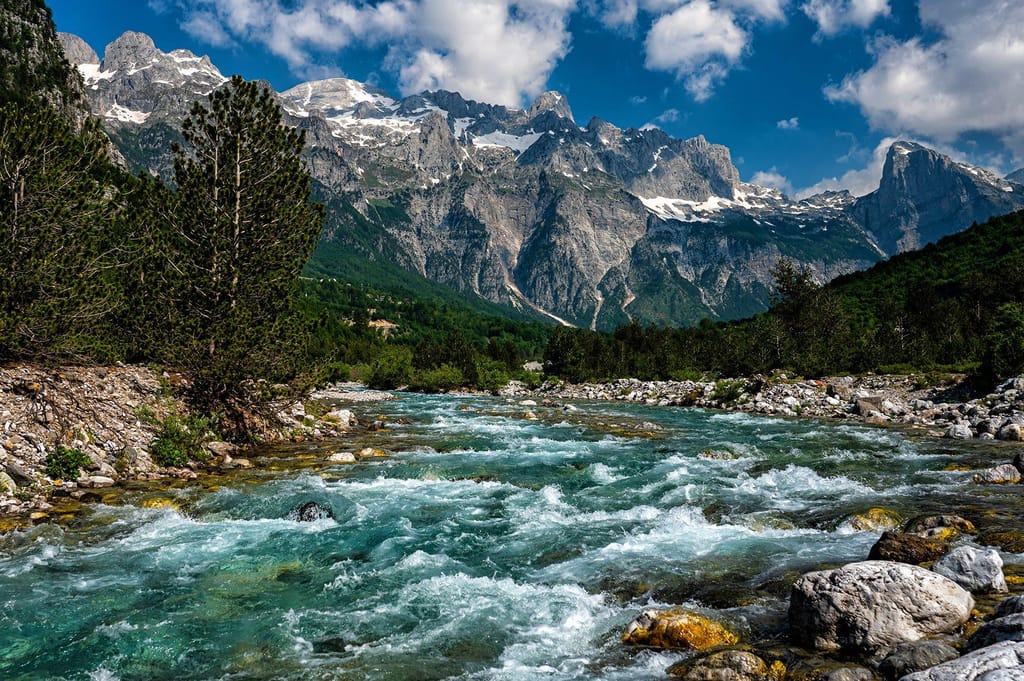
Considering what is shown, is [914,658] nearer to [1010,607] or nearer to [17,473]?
[1010,607]

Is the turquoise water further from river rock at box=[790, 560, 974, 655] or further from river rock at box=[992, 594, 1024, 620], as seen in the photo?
river rock at box=[992, 594, 1024, 620]

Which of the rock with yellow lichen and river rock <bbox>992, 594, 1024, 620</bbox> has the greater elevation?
river rock <bbox>992, 594, 1024, 620</bbox>

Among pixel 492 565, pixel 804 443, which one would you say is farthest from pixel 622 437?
pixel 492 565

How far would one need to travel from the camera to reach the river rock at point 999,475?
17.4 metres

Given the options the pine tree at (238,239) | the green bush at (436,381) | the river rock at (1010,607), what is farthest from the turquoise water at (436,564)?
the green bush at (436,381)

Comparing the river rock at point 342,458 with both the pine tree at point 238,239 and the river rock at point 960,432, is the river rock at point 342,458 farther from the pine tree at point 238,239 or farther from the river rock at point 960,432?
the river rock at point 960,432

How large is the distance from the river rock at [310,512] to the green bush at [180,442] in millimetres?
7169

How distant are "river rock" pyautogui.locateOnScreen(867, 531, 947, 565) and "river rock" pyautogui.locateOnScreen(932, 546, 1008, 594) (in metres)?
0.74

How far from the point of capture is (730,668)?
24.1ft

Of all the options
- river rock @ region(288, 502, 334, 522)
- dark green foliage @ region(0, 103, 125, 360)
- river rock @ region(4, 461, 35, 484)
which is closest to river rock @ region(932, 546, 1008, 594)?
river rock @ region(288, 502, 334, 522)

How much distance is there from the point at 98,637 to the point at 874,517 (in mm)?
16884

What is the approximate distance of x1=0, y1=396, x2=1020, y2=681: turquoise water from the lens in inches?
342

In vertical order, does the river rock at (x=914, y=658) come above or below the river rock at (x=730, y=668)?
above

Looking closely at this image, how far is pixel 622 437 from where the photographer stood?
31500mm
